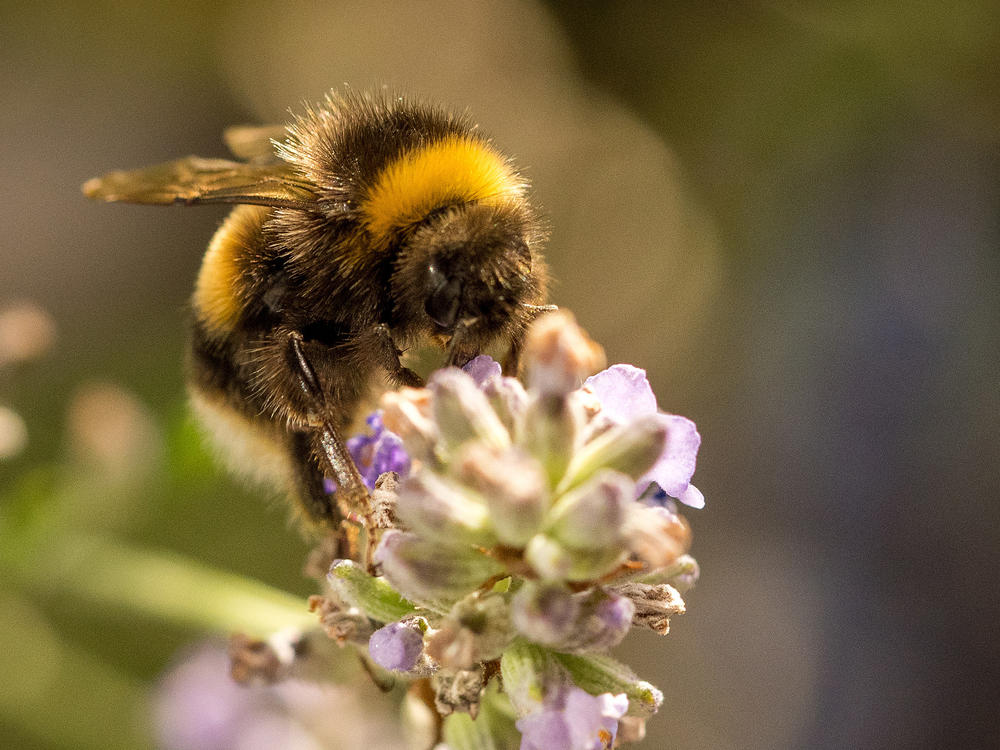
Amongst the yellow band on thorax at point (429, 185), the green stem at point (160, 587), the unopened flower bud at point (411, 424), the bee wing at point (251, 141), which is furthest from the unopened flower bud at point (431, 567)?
the bee wing at point (251, 141)

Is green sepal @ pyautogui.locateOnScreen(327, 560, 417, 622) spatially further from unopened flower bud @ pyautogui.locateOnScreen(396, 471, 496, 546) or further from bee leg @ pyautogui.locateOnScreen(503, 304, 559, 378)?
bee leg @ pyautogui.locateOnScreen(503, 304, 559, 378)

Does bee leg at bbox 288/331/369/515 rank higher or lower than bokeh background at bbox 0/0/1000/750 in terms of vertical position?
lower

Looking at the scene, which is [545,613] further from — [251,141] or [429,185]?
[251,141]

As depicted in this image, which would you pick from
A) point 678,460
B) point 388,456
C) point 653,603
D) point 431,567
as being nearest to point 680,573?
point 653,603

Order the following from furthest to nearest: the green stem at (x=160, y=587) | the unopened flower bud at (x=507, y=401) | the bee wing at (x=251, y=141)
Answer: the bee wing at (x=251, y=141)
the green stem at (x=160, y=587)
the unopened flower bud at (x=507, y=401)

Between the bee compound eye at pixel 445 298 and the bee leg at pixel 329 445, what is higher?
the bee compound eye at pixel 445 298

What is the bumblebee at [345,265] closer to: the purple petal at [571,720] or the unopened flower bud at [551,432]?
the unopened flower bud at [551,432]

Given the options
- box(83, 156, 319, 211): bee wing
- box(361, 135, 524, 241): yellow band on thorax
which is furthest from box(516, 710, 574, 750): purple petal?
box(83, 156, 319, 211): bee wing
